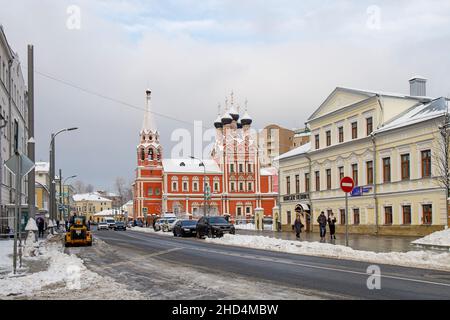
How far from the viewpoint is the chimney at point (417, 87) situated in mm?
50719

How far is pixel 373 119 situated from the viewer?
4603cm

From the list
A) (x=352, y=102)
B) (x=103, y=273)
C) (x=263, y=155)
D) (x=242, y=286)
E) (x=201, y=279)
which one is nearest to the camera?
(x=242, y=286)

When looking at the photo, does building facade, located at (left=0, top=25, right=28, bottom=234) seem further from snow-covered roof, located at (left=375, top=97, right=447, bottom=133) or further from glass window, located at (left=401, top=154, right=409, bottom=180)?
glass window, located at (left=401, top=154, right=409, bottom=180)

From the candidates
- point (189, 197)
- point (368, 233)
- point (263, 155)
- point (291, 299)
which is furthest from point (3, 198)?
point (263, 155)

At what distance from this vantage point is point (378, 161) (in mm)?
45594

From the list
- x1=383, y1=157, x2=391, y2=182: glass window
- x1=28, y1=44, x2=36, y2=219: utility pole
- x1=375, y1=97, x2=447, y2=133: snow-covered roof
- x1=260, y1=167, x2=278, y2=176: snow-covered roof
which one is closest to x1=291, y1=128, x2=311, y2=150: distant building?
x1=260, y1=167, x2=278, y2=176: snow-covered roof

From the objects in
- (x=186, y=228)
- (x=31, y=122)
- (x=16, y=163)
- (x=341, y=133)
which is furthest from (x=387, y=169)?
(x=16, y=163)

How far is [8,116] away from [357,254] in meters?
34.9

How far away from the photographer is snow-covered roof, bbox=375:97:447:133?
39.4 meters

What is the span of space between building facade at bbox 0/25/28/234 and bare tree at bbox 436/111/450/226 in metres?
28.5

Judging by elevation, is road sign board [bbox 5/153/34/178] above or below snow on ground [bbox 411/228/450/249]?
above

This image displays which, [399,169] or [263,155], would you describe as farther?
[263,155]

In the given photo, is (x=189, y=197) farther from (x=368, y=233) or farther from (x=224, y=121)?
(x=368, y=233)
